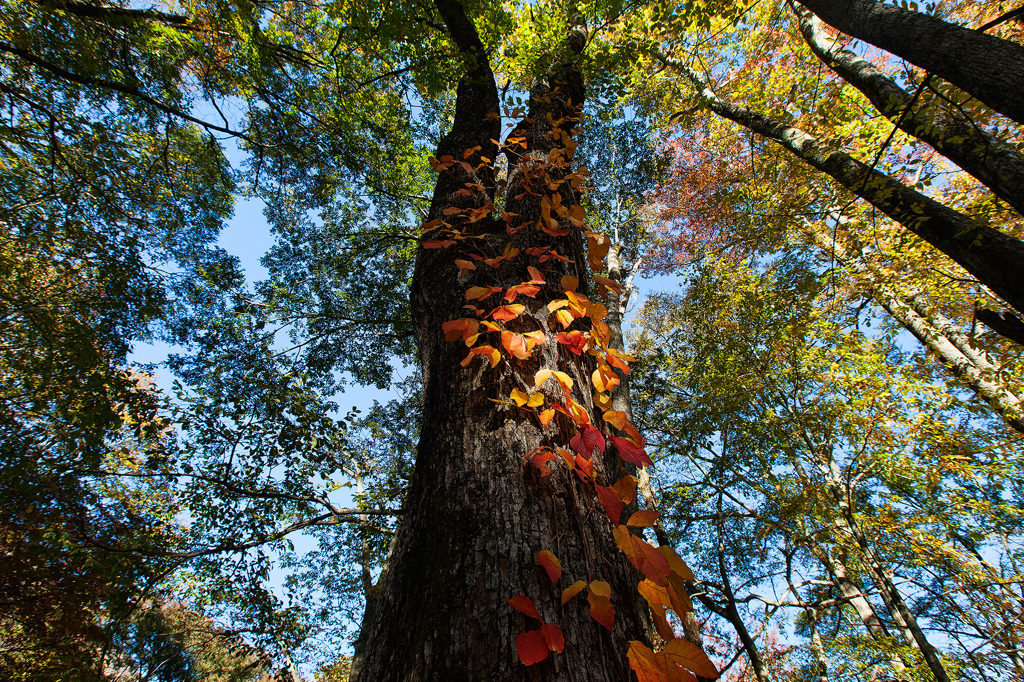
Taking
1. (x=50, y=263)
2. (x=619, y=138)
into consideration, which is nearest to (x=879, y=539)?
(x=619, y=138)

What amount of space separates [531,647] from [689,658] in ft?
0.85

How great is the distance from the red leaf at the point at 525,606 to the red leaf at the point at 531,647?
2cm

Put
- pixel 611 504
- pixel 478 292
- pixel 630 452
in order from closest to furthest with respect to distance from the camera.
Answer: pixel 611 504 → pixel 630 452 → pixel 478 292

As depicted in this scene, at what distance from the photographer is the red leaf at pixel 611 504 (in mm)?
823

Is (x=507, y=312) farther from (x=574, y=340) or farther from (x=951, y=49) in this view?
(x=951, y=49)

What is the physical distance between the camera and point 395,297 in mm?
5863

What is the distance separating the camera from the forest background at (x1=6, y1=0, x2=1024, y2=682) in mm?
3068

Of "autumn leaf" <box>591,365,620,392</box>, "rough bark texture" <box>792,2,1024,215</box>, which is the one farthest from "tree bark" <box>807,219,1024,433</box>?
"autumn leaf" <box>591,365,620,392</box>

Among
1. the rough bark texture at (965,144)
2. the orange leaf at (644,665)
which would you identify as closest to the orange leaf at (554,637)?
the orange leaf at (644,665)

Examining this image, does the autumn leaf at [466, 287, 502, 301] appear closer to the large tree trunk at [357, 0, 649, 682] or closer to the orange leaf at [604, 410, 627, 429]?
the large tree trunk at [357, 0, 649, 682]

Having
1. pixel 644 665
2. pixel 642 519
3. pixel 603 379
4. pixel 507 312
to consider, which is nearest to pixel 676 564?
pixel 642 519

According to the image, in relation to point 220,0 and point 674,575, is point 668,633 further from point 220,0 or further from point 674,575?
point 220,0

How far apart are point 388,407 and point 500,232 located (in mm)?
7267

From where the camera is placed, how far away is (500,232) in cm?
178
